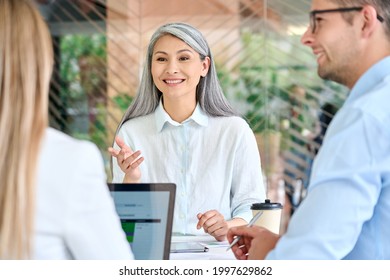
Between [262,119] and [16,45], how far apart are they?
2.98 ft

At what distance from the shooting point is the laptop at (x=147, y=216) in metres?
1.51

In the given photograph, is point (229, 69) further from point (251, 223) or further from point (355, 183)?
point (355, 183)

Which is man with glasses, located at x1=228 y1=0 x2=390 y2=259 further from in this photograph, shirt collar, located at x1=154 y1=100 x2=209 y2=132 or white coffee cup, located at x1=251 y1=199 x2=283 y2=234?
shirt collar, located at x1=154 y1=100 x2=209 y2=132

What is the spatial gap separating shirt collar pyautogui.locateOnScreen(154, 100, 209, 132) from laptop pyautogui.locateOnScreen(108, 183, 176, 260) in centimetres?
36

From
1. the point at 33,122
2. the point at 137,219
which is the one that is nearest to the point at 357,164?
the point at 137,219

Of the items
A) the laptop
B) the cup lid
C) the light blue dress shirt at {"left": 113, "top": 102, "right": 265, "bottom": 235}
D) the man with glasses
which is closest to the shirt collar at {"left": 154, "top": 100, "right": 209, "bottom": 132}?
the light blue dress shirt at {"left": 113, "top": 102, "right": 265, "bottom": 235}

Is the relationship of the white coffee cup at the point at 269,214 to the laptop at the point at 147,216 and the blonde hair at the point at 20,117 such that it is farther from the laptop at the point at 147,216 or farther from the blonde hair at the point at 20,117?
the blonde hair at the point at 20,117

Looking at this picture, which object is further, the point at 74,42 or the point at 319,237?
the point at 74,42

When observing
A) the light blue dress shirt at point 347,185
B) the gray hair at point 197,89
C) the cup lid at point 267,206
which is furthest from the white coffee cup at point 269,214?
the light blue dress shirt at point 347,185

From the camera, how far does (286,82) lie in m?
2.01

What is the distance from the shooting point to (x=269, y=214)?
1.82m

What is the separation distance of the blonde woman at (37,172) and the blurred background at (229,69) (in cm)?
73

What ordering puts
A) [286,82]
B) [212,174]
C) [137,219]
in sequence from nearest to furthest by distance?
[137,219], [212,174], [286,82]
